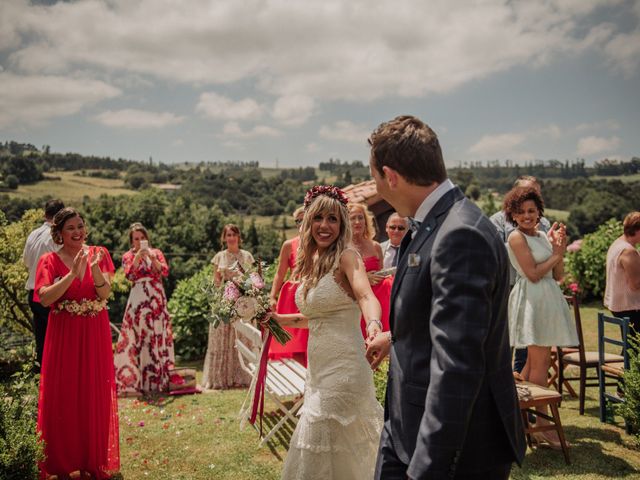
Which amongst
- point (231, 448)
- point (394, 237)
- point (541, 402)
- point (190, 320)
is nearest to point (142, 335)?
point (190, 320)

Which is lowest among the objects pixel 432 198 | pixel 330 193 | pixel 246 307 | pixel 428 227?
Result: pixel 246 307

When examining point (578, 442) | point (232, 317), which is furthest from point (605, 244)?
point (232, 317)

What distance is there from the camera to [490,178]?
8431 cm

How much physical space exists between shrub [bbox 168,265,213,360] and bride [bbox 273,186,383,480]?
A: 20.4 ft

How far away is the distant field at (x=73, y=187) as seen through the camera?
4717 centimetres

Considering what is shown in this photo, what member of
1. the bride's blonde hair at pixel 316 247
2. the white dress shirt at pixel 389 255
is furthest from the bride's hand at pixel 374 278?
the bride's blonde hair at pixel 316 247

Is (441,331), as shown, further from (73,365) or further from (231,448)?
(231,448)

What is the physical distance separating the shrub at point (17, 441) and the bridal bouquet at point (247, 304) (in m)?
1.71

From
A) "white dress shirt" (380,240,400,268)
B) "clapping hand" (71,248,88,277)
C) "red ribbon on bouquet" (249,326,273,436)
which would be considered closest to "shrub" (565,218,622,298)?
"white dress shirt" (380,240,400,268)

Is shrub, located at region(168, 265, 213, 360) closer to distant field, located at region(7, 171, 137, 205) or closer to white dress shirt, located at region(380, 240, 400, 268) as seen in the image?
white dress shirt, located at region(380, 240, 400, 268)

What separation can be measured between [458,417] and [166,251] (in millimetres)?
23912

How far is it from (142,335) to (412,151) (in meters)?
7.10

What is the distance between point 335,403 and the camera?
11.3 feet

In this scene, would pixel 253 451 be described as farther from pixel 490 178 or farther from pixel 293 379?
pixel 490 178
